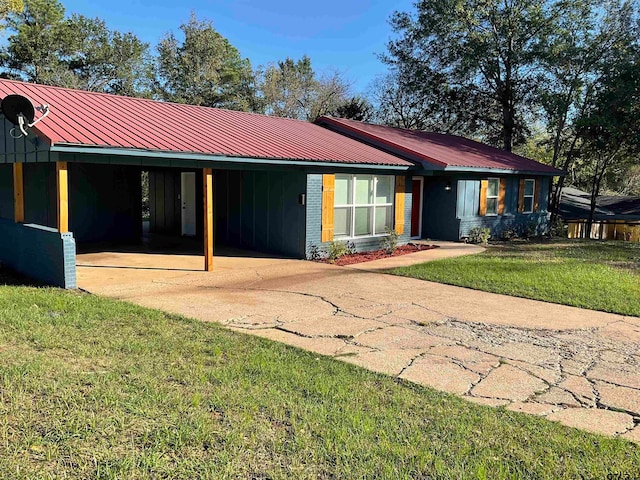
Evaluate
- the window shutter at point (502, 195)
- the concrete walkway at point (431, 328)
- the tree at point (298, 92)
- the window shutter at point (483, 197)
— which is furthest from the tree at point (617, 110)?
the tree at point (298, 92)

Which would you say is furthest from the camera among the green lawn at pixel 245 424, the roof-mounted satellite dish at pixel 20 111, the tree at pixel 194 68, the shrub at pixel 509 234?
the tree at pixel 194 68

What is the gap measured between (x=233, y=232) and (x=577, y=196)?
79.2ft

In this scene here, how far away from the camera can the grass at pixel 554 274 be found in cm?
817

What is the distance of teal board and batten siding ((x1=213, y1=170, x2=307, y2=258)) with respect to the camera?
38.5 feet

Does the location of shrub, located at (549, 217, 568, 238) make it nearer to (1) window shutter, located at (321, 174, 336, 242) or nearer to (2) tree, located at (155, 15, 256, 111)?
(1) window shutter, located at (321, 174, 336, 242)

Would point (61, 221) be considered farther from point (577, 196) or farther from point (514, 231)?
point (577, 196)

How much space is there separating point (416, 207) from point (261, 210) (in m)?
5.62

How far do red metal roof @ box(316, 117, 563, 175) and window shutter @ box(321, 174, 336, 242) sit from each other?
3.58m

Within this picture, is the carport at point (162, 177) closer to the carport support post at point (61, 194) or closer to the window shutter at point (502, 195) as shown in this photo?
the carport support post at point (61, 194)

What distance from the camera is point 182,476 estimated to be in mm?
2881

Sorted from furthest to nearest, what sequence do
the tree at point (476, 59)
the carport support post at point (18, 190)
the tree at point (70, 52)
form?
1. the tree at point (70, 52)
2. the tree at point (476, 59)
3. the carport support post at point (18, 190)

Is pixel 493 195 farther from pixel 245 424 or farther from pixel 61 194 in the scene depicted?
pixel 245 424

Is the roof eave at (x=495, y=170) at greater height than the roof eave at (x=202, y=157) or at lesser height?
greater

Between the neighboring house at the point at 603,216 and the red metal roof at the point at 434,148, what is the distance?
4.09 meters
